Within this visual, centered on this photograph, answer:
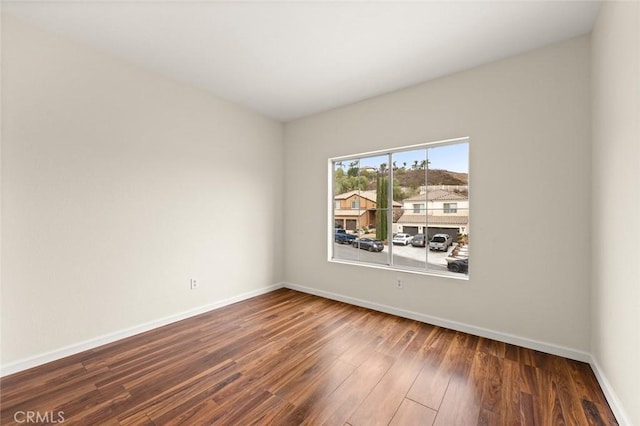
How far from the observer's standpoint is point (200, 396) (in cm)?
180

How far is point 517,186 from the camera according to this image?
2.52 meters

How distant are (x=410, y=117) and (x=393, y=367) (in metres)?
2.74

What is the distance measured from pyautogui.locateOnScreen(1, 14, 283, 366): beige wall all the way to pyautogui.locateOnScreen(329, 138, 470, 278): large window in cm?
165

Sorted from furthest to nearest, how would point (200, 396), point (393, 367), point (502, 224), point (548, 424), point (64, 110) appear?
point (502, 224) → point (64, 110) → point (393, 367) → point (200, 396) → point (548, 424)

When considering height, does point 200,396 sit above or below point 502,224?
below

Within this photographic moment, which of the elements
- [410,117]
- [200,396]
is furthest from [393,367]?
[410,117]

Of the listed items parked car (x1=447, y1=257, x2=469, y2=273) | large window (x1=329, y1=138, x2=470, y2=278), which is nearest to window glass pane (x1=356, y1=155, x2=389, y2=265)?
large window (x1=329, y1=138, x2=470, y2=278)

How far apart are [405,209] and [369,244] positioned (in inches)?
29.3

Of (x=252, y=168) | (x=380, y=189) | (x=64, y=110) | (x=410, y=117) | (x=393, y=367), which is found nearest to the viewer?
(x=393, y=367)

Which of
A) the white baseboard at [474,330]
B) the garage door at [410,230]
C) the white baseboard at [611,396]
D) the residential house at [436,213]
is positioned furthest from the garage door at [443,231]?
the white baseboard at [611,396]

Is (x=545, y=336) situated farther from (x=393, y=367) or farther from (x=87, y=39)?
(x=87, y=39)

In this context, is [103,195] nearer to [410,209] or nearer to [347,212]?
[347,212]

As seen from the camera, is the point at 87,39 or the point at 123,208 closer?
the point at 87,39

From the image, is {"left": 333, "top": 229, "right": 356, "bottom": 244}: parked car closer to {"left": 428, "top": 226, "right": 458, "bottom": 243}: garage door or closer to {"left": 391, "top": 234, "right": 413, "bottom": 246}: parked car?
{"left": 391, "top": 234, "right": 413, "bottom": 246}: parked car
